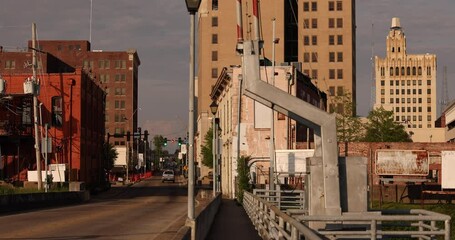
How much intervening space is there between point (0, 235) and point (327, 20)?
4524 inches

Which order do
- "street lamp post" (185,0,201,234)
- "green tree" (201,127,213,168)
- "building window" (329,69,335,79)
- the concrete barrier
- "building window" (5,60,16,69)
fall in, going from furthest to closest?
"building window" (5,60,16,69), "building window" (329,69,335,79), "green tree" (201,127,213,168), the concrete barrier, "street lamp post" (185,0,201,234)

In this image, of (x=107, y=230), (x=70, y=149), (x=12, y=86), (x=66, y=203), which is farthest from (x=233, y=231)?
(x=12, y=86)

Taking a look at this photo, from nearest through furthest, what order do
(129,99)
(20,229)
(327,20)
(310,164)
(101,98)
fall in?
(310,164), (20,229), (101,98), (327,20), (129,99)

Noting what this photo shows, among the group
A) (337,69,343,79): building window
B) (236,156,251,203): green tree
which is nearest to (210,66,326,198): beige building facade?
(236,156,251,203): green tree

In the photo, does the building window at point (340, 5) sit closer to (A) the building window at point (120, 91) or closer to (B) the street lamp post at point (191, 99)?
(A) the building window at point (120, 91)

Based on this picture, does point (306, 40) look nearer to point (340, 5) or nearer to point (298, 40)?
point (298, 40)

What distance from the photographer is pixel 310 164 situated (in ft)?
57.0

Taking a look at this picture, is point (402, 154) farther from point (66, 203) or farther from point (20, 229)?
point (20, 229)

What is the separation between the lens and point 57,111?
208ft

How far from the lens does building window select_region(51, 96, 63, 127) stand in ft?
206

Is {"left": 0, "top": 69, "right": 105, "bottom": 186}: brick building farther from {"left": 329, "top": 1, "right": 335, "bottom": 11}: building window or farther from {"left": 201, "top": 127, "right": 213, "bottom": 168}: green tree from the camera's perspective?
{"left": 329, "top": 1, "right": 335, "bottom": 11}: building window

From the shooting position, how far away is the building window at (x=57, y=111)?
206 ft

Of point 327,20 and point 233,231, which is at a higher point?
point 327,20

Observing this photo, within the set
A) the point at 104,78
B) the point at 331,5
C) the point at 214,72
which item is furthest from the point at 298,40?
the point at 104,78
